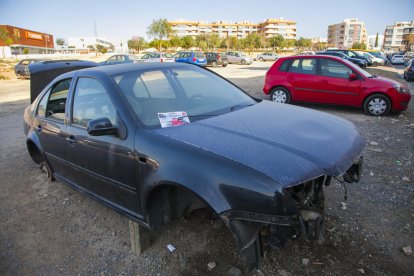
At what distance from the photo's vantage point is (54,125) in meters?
3.30

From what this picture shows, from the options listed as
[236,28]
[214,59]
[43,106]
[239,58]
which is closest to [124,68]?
[43,106]

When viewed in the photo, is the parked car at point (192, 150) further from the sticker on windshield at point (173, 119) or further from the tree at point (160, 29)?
the tree at point (160, 29)

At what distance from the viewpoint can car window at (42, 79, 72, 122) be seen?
3291 millimetres

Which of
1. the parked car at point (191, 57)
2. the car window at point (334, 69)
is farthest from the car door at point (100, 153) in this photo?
the parked car at point (191, 57)

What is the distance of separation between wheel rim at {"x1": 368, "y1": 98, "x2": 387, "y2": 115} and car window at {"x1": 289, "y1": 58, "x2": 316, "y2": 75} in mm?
1723

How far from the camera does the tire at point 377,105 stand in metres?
7.66

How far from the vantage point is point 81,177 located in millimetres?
3090

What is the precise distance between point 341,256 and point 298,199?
949 millimetres

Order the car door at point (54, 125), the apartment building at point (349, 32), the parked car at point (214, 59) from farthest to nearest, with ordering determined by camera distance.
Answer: the apartment building at point (349, 32) < the parked car at point (214, 59) < the car door at point (54, 125)

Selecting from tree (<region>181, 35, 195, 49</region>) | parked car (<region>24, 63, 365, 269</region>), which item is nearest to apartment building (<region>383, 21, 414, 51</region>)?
tree (<region>181, 35, 195, 49</region>)

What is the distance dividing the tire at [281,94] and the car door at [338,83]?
1053 millimetres

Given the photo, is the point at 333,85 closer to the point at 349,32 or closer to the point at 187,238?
the point at 187,238

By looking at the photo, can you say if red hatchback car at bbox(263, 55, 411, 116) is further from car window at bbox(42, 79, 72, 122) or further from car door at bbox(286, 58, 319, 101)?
car window at bbox(42, 79, 72, 122)

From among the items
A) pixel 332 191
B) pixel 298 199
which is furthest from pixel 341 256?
pixel 332 191
